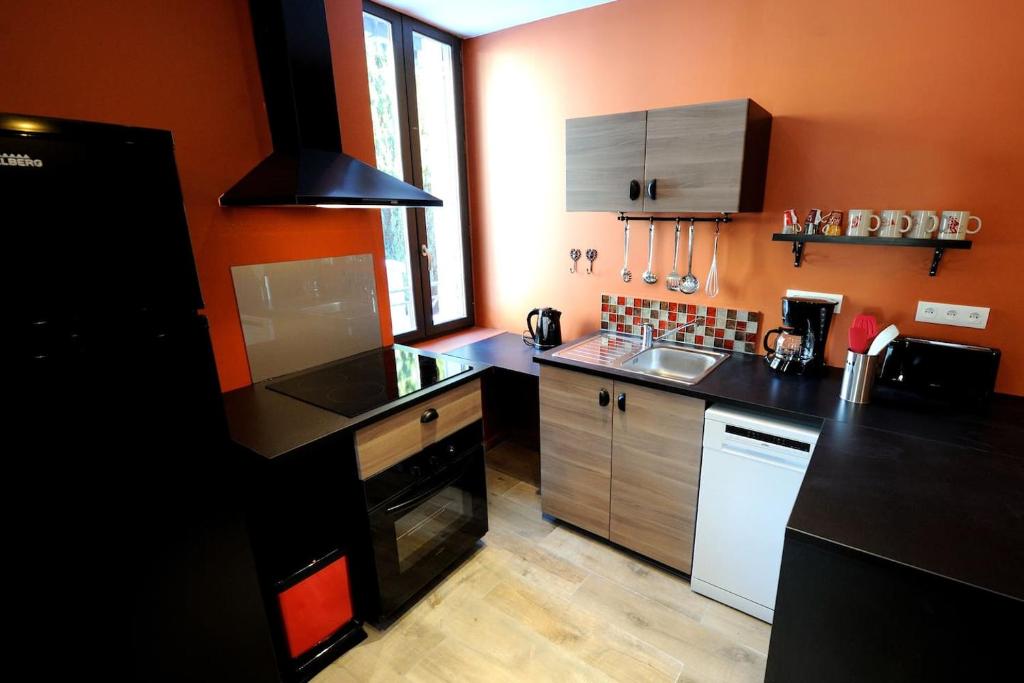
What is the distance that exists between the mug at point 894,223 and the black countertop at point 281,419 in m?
1.80

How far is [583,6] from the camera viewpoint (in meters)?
2.49

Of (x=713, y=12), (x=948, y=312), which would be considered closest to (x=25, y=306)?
(x=713, y=12)

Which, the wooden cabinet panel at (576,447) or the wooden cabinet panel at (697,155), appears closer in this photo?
the wooden cabinet panel at (697,155)

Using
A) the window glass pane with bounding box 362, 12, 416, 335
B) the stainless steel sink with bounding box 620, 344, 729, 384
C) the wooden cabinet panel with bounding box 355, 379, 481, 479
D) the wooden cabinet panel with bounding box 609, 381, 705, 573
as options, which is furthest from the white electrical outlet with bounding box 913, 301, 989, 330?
the window glass pane with bounding box 362, 12, 416, 335

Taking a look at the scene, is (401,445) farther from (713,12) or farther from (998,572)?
(713,12)

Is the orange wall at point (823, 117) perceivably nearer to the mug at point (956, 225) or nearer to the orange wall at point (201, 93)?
the mug at point (956, 225)

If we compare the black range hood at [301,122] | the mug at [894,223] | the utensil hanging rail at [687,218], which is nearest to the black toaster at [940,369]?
the mug at [894,223]

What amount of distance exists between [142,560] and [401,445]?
2.70ft

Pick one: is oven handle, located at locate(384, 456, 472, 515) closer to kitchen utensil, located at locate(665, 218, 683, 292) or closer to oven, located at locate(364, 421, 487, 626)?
oven, located at locate(364, 421, 487, 626)

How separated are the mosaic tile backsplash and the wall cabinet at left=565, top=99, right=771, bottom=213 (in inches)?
20.8

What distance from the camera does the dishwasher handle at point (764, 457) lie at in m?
1.66

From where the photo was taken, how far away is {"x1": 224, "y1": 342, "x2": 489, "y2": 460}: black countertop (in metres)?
1.48

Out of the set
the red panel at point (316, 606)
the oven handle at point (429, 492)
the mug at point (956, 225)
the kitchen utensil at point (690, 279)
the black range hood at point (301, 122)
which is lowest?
Answer: the red panel at point (316, 606)

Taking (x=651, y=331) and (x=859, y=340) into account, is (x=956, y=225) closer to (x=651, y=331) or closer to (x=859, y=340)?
(x=859, y=340)
